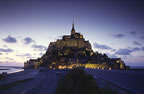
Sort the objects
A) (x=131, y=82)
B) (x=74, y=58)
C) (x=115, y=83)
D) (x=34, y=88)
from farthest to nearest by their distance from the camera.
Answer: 1. (x=74, y=58)
2. (x=34, y=88)
3. (x=115, y=83)
4. (x=131, y=82)

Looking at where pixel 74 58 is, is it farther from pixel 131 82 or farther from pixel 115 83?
pixel 131 82

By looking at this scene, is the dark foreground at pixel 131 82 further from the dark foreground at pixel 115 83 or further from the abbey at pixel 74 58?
the abbey at pixel 74 58

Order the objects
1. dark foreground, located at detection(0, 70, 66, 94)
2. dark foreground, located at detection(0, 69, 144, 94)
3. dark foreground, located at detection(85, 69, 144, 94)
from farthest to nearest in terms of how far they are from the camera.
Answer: dark foreground, located at detection(0, 70, 66, 94) < dark foreground, located at detection(0, 69, 144, 94) < dark foreground, located at detection(85, 69, 144, 94)

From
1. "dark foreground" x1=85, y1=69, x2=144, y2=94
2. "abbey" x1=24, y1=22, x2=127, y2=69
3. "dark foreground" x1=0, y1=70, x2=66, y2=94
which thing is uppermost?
"abbey" x1=24, y1=22, x2=127, y2=69

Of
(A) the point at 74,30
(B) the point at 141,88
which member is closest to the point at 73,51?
(A) the point at 74,30

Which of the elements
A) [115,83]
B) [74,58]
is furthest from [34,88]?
[74,58]

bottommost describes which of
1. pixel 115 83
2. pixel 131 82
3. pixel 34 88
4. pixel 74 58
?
pixel 34 88

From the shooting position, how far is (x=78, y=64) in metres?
102

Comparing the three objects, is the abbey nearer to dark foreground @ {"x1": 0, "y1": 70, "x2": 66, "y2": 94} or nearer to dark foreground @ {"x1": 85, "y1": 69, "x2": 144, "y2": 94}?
dark foreground @ {"x1": 0, "y1": 70, "x2": 66, "y2": 94}

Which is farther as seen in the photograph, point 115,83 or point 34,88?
point 34,88

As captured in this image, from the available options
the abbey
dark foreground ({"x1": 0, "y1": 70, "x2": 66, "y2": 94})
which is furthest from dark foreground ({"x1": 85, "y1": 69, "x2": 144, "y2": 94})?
the abbey

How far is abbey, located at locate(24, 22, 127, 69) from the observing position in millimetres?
99556

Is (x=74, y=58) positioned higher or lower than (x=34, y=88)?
higher

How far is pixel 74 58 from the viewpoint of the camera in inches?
4550
